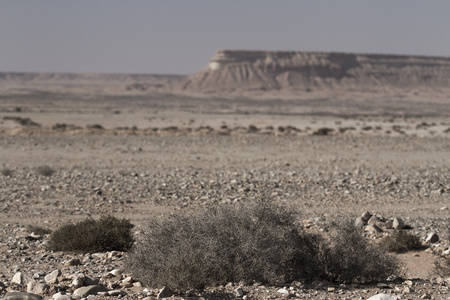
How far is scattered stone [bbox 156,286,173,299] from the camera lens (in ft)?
19.8

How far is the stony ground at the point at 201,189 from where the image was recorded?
6.86m

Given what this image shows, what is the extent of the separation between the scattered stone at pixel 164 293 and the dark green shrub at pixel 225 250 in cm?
6

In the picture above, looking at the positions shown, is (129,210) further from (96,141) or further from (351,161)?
(96,141)

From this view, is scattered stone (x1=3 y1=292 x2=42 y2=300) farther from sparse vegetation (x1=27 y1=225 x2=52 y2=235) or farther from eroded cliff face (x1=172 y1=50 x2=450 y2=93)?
eroded cliff face (x1=172 y1=50 x2=450 y2=93)

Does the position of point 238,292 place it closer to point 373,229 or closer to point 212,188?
point 373,229

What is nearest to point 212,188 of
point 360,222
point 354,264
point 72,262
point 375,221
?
point 360,222

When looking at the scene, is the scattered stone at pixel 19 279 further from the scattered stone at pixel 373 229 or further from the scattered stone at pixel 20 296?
the scattered stone at pixel 373 229

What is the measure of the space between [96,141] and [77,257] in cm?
2179

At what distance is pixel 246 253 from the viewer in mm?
6672

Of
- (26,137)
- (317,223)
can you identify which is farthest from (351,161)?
(26,137)

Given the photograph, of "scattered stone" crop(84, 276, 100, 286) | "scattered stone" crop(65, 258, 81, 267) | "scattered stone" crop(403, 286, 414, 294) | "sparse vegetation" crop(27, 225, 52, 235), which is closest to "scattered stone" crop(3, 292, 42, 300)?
"scattered stone" crop(84, 276, 100, 286)

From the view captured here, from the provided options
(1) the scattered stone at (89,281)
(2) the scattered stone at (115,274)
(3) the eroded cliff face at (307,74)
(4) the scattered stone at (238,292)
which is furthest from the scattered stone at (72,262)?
(3) the eroded cliff face at (307,74)

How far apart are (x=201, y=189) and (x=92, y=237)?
6.70 m

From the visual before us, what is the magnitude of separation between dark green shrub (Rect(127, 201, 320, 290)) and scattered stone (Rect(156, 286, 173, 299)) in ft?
0.19
